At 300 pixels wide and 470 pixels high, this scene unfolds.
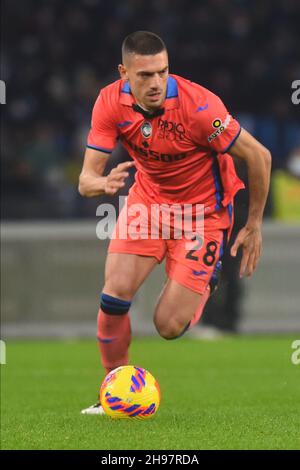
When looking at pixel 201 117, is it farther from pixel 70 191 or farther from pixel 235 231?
pixel 70 191

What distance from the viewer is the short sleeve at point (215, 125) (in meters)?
6.73

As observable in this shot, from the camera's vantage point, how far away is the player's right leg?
23.2 ft

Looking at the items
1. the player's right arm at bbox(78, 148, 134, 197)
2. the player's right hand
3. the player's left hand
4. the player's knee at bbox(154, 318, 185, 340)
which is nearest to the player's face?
the player's right arm at bbox(78, 148, 134, 197)

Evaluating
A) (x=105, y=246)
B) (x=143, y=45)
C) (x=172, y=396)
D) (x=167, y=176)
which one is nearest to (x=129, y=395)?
(x=167, y=176)

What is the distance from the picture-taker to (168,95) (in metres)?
6.82

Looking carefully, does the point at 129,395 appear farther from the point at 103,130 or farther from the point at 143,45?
the point at 143,45

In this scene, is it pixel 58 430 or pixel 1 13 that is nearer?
pixel 58 430

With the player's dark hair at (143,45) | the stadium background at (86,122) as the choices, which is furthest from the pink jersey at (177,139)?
the stadium background at (86,122)

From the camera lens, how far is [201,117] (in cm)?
674

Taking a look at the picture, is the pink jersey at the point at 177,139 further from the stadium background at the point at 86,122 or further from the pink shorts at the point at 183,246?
the stadium background at the point at 86,122

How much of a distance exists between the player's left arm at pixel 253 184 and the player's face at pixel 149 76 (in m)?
0.57

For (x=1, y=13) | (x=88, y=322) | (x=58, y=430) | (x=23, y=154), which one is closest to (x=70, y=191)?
(x=23, y=154)

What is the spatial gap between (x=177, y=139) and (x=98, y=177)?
602mm

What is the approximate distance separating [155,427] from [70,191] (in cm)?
927
